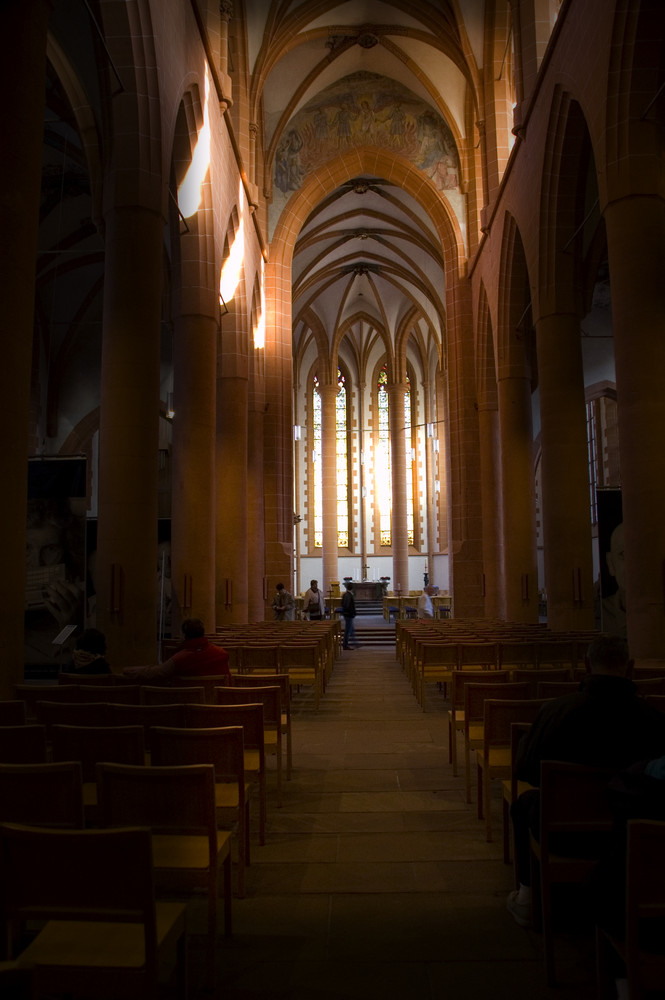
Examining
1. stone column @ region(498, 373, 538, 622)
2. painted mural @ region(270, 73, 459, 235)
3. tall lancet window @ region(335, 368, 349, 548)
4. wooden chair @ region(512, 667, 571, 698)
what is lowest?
wooden chair @ region(512, 667, 571, 698)

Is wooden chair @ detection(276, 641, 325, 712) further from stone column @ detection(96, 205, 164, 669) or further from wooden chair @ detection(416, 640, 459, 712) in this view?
stone column @ detection(96, 205, 164, 669)

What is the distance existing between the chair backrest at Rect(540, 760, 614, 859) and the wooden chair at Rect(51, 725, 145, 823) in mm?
1603

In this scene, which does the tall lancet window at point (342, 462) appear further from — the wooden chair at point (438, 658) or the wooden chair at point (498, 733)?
the wooden chair at point (498, 733)

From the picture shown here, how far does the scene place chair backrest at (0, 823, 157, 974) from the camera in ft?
6.22

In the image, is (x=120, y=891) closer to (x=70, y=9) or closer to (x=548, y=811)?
(x=548, y=811)

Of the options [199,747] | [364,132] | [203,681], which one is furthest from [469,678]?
[364,132]

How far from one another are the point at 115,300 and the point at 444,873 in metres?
6.93

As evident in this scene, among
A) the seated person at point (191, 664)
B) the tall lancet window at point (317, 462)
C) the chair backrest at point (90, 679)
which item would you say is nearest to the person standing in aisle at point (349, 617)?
the seated person at point (191, 664)

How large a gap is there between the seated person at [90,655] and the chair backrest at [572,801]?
12.3ft

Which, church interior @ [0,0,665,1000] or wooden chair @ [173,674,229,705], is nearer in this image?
wooden chair @ [173,674,229,705]

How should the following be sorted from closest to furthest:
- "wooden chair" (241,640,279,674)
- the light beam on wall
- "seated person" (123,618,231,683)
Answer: "seated person" (123,618,231,683), "wooden chair" (241,640,279,674), the light beam on wall

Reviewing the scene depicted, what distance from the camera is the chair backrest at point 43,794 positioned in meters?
2.46

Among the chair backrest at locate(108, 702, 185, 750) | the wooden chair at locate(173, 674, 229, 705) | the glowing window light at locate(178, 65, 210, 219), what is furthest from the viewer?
the glowing window light at locate(178, 65, 210, 219)

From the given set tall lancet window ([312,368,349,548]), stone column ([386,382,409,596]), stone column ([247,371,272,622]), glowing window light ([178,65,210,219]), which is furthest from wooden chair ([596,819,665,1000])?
tall lancet window ([312,368,349,548])
